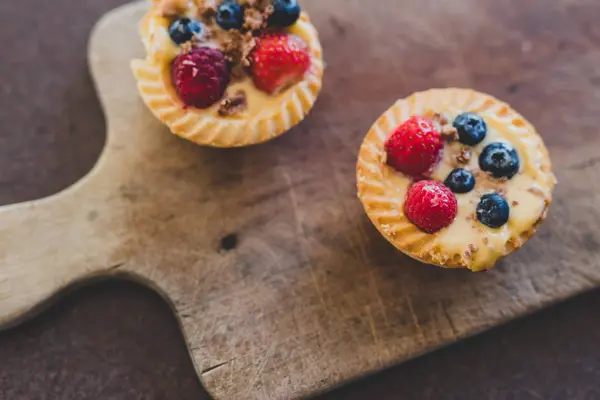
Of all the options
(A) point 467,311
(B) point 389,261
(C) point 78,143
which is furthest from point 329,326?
(C) point 78,143

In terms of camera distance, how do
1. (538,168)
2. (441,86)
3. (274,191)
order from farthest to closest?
(441,86) < (274,191) < (538,168)

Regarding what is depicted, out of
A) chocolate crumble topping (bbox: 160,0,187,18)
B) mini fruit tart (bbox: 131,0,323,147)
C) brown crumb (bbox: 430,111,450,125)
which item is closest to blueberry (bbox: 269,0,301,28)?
mini fruit tart (bbox: 131,0,323,147)

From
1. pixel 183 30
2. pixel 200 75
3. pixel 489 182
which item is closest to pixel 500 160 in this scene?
pixel 489 182

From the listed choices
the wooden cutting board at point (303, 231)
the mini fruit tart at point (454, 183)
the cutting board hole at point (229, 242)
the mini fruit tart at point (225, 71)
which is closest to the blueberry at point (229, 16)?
the mini fruit tart at point (225, 71)

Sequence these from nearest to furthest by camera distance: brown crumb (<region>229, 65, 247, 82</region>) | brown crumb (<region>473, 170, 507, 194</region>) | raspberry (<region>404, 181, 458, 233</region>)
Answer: raspberry (<region>404, 181, 458, 233</region>)
brown crumb (<region>473, 170, 507, 194</region>)
brown crumb (<region>229, 65, 247, 82</region>)

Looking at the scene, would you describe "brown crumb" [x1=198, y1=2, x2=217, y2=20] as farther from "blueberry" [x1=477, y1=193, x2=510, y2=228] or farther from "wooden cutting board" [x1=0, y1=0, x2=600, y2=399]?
"blueberry" [x1=477, y1=193, x2=510, y2=228]

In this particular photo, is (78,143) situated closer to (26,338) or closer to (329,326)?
(26,338)

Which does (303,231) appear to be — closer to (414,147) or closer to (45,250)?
(414,147)
